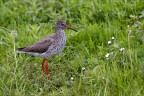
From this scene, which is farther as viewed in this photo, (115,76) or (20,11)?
(20,11)

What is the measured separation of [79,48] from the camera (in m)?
7.62

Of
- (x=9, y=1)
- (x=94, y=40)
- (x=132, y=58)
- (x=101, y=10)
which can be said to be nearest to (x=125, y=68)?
(x=132, y=58)

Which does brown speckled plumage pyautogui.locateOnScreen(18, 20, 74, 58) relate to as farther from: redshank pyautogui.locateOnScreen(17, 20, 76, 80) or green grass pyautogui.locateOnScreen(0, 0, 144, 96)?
green grass pyautogui.locateOnScreen(0, 0, 144, 96)

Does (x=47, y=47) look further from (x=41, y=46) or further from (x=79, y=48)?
(x=79, y=48)

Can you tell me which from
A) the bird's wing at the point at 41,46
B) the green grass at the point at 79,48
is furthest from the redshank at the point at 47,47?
the green grass at the point at 79,48

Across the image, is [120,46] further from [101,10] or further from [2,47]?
[2,47]

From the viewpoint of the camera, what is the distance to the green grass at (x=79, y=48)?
623 cm

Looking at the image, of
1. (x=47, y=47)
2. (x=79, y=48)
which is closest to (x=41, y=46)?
(x=47, y=47)

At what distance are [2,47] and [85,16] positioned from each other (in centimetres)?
175

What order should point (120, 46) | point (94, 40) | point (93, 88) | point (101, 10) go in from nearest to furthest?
point (93, 88) → point (120, 46) → point (94, 40) → point (101, 10)

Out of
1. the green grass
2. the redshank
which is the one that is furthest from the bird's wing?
the green grass

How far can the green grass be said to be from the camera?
6227mm

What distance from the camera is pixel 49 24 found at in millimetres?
8594

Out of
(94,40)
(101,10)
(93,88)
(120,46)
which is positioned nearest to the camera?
(93,88)
